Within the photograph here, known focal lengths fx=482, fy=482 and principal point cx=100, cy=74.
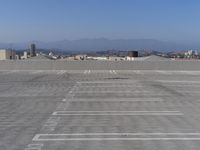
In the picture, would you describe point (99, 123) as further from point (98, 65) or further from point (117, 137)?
point (98, 65)

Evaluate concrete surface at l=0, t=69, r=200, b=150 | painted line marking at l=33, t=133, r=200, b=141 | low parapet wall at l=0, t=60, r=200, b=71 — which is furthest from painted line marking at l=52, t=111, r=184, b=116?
low parapet wall at l=0, t=60, r=200, b=71

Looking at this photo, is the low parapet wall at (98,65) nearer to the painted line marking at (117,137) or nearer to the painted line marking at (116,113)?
the painted line marking at (116,113)

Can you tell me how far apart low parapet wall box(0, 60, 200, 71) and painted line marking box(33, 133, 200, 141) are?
134 feet

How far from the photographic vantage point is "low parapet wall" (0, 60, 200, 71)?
5100cm

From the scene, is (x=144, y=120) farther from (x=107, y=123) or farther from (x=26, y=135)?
(x=26, y=135)

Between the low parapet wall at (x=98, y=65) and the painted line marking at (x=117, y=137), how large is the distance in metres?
40.7

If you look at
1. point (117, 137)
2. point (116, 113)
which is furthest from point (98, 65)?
point (117, 137)

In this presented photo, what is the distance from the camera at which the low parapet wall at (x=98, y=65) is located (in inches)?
2008

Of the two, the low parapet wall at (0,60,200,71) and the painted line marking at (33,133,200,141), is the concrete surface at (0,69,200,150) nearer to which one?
the painted line marking at (33,133,200,141)

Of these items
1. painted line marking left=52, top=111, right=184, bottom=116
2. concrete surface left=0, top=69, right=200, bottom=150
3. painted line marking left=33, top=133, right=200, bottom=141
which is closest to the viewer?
concrete surface left=0, top=69, right=200, bottom=150

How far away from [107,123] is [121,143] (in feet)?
8.75

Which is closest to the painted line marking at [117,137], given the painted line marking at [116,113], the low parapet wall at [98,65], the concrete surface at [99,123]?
the concrete surface at [99,123]

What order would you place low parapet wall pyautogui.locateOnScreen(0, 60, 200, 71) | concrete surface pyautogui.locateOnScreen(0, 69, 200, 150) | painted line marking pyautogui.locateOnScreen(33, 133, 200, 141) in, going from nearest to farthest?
concrete surface pyautogui.locateOnScreen(0, 69, 200, 150) < painted line marking pyautogui.locateOnScreen(33, 133, 200, 141) < low parapet wall pyautogui.locateOnScreen(0, 60, 200, 71)

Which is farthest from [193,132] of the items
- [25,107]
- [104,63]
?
[104,63]
